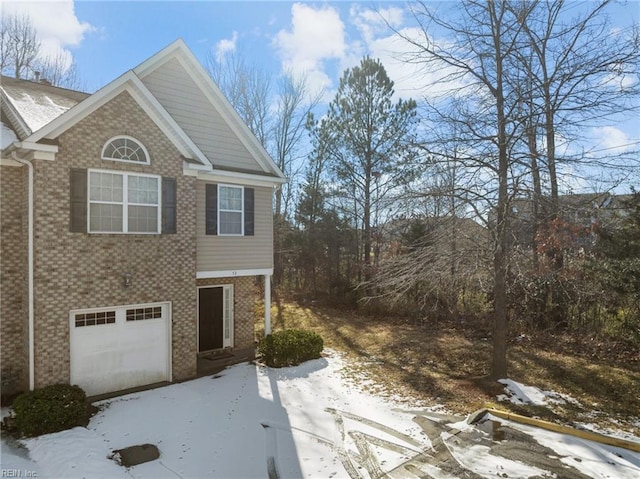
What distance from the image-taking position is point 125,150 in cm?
973

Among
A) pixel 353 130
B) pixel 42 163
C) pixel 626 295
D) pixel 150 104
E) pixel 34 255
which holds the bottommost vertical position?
pixel 626 295

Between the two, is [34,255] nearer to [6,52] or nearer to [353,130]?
[353,130]

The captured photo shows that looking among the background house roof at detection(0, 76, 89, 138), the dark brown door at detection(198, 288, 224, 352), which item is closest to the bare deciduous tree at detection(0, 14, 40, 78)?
the background house roof at detection(0, 76, 89, 138)

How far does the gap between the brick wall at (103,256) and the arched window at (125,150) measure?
118 millimetres

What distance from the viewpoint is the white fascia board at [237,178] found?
11562mm

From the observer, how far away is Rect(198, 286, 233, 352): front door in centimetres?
1274

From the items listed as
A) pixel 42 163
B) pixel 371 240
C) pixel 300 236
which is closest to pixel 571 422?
pixel 42 163

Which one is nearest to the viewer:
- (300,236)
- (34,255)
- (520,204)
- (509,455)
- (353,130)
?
(509,455)

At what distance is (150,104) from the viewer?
32.9 ft

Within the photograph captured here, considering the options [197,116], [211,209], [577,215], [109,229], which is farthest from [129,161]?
[577,215]

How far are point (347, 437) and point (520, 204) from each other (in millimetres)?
7015

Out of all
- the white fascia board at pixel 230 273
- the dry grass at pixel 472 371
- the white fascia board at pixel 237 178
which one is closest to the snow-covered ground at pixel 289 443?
the dry grass at pixel 472 371

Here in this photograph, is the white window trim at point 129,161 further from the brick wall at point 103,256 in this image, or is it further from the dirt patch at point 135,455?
the dirt patch at point 135,455

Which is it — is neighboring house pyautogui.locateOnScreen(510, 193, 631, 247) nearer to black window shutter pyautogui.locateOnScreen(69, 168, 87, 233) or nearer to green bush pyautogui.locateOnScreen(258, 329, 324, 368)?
green bush pyautogui.locateOnScreen(258, 329, 324, 368)
